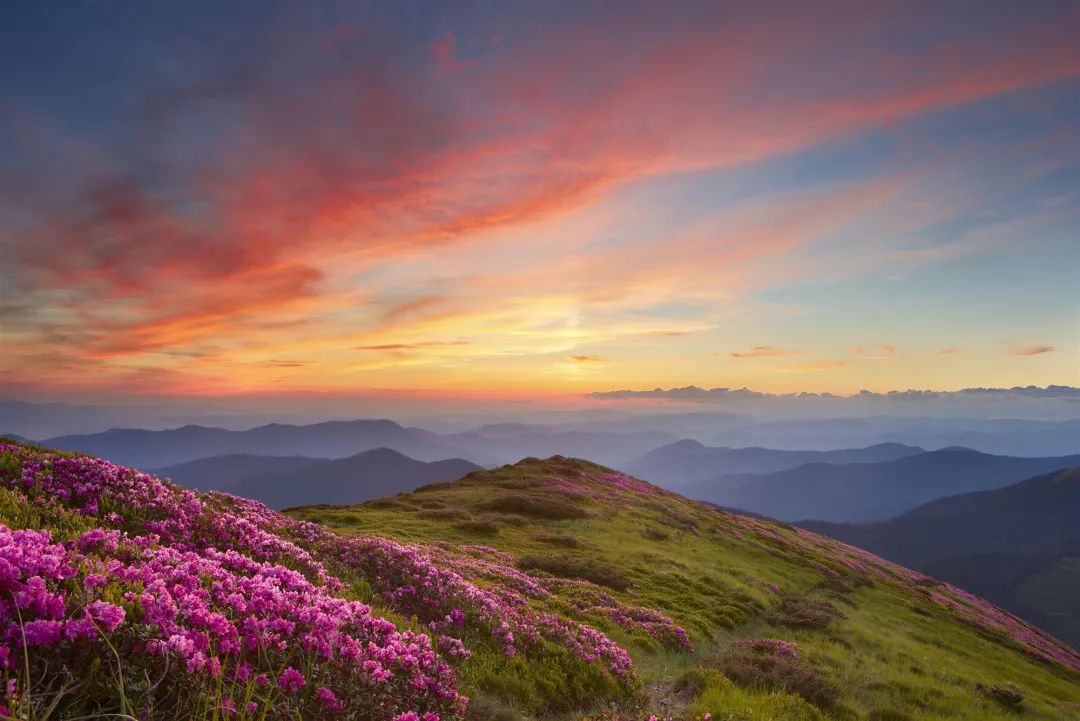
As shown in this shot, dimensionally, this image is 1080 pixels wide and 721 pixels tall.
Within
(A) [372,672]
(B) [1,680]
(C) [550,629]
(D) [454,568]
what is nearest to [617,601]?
(D) [454,568]

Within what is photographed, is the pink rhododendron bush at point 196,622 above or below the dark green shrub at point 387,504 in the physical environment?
above

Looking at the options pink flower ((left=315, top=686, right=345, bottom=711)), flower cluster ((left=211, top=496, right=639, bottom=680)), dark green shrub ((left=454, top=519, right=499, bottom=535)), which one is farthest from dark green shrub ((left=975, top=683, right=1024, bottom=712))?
pink flower ((left=315, top=686, right=345, bottom=711))

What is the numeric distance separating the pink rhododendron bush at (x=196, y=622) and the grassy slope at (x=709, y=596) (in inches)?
67.0

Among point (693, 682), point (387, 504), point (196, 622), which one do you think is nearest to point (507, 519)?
point (387, 504)

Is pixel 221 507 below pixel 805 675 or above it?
above

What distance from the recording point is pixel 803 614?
32.4 meters

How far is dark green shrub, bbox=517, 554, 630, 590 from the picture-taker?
95.3 ft

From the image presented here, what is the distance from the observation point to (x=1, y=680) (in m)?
4.41

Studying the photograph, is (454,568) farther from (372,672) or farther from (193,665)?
(193,665)

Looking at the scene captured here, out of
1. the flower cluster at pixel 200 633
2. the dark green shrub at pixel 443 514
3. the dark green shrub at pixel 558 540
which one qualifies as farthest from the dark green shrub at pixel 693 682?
the dark green shrub at pixel 443 514

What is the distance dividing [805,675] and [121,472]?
830 inches

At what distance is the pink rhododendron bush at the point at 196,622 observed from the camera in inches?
209

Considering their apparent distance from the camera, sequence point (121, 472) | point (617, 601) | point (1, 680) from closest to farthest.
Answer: point (1, 680)
point (121, 472)
point (617, 601)

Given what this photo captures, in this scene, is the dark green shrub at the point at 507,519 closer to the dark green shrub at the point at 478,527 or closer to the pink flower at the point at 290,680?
the dark green shrub at the point at 478,527
